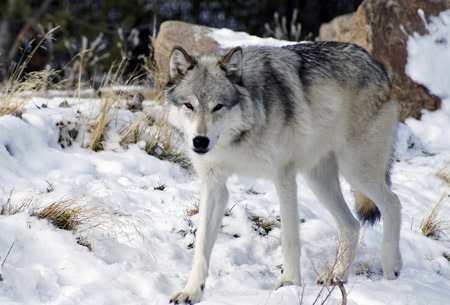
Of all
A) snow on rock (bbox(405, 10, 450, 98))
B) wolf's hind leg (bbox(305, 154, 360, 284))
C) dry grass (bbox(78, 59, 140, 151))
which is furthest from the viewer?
snow on rock (bbox(405, 10, 450, 98))

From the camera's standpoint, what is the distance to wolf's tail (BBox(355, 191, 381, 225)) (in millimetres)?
4223

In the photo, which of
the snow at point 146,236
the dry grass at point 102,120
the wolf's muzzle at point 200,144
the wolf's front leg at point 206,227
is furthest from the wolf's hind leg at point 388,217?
the dry grass at point 102,120

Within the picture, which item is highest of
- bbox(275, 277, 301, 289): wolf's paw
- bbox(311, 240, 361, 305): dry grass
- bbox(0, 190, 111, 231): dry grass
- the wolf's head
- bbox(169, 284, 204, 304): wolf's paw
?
the wolf's head

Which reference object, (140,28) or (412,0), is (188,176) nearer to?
(412,0)

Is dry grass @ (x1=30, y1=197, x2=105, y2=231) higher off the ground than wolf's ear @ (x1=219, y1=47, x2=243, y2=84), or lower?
lower

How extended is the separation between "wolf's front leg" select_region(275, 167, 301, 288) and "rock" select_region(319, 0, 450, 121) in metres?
4.45

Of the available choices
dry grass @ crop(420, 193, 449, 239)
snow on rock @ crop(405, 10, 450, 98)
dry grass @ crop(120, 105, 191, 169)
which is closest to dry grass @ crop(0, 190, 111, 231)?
dry grass @ crop(120, 105, 191, 169)

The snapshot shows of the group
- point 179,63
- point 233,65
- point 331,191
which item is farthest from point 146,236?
point 331,191

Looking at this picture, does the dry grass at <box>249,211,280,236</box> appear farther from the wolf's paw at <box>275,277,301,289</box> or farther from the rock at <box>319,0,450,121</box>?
the rock at <box>319,0,450,121</box>

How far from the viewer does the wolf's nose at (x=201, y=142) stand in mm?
3160

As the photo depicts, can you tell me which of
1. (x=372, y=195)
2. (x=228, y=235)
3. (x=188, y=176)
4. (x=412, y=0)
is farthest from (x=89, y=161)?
(x=412, y=0)

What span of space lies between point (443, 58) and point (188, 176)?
16.8 feet

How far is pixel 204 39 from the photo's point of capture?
7406 millimetres

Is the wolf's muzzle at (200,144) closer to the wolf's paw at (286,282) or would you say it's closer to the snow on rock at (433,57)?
the wolf's paw at (286,282)
